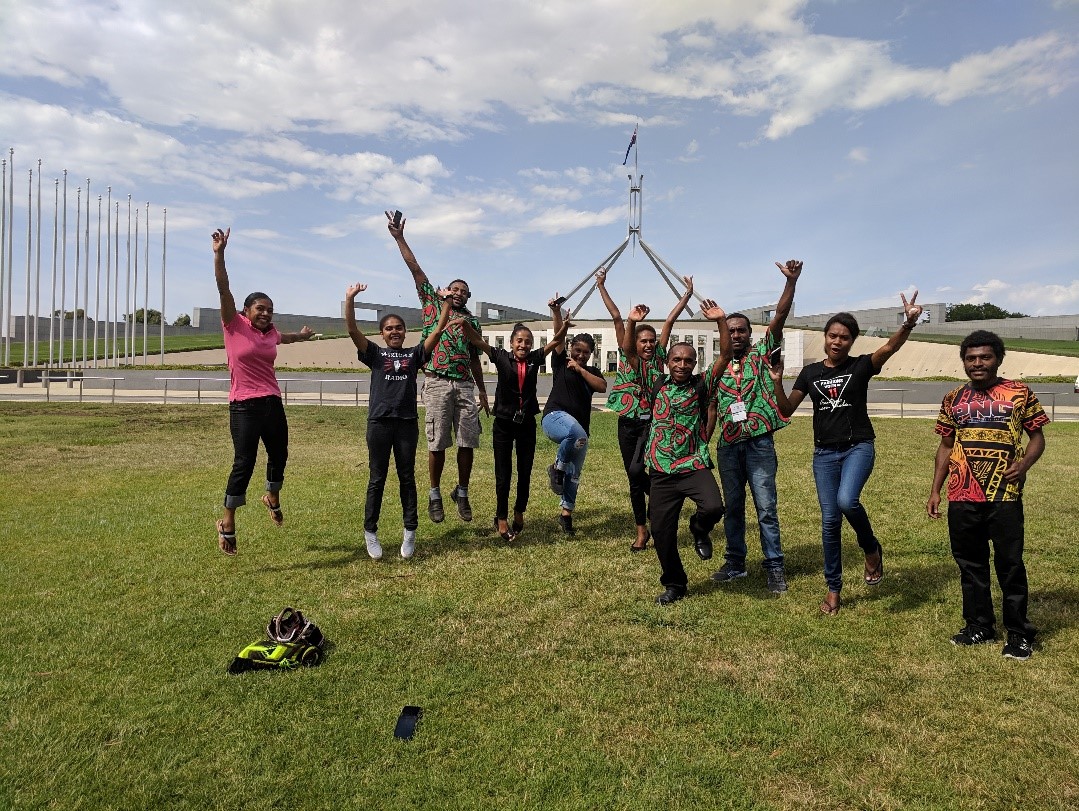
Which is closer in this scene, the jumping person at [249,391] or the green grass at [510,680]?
the green grass at [510,680]

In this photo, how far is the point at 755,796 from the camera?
10.1ft

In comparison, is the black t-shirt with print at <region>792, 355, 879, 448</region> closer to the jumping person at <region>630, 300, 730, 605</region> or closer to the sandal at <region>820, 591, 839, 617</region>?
the jumping person at <region>630, 300, 730, 605</region>

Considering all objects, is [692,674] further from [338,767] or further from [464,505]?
→ [464,505]

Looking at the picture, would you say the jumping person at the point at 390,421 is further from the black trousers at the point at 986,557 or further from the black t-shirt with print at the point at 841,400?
the black trousers at the point at 986,557

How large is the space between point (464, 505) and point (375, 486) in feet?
4.13

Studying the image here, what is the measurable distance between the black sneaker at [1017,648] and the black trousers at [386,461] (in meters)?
4.63

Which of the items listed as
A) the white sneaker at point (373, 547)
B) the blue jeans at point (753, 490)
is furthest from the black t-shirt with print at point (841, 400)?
the white sneaker at point (373, 547)

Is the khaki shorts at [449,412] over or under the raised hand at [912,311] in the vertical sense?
under

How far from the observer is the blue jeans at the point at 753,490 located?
5.78 meters

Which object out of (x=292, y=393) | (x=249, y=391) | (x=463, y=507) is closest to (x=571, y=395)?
(x=463, y=507)

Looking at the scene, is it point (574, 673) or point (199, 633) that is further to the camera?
point (199, 633)

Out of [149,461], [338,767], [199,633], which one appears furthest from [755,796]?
[149,461]

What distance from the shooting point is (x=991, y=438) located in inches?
183

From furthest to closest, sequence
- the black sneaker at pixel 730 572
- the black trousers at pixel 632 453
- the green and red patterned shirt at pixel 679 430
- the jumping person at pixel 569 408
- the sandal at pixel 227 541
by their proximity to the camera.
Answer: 1. the jumping person at pixel 569 408
2. the black trousers at pixel 632 453
3. the sandal at pixel 227 541
4. the black sneaker at pixel 730 572
5. the green and red patterned shirt at pixel 679 430
